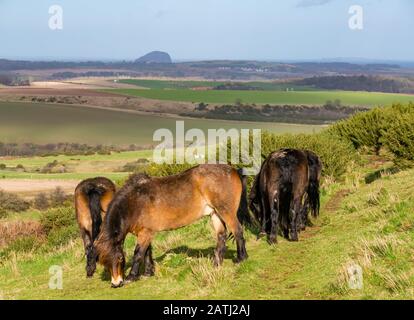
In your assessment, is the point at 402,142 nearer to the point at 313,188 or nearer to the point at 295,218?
the point at 313,188

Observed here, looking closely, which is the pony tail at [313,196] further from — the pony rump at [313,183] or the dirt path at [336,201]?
the dirt path at [336,201]

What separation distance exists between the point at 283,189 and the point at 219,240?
8.17 ft

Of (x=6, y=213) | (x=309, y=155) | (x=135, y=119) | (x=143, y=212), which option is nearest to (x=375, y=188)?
(x=309, y=155)

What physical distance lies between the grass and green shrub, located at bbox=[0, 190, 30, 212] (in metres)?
29.5

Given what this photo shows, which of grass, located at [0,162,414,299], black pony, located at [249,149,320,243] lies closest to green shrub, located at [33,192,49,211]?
grass, located at [0,162,414,299]

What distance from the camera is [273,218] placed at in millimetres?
11000

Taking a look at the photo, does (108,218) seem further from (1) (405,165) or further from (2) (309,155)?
(1) (405,165)

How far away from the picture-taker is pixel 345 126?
1156 inches

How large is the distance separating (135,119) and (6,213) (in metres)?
71.3

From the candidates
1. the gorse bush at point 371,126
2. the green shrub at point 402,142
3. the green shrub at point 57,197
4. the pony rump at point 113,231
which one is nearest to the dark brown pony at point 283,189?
the pony rump at point 113,231

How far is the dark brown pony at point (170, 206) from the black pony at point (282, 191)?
1.82 meters

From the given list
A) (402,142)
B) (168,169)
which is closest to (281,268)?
(402,142)

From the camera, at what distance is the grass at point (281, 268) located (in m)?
7.79
